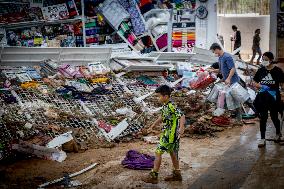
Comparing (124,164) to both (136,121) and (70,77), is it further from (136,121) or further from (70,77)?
(70,77)

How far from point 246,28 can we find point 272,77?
13.4 meters

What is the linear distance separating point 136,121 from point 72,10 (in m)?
6.49

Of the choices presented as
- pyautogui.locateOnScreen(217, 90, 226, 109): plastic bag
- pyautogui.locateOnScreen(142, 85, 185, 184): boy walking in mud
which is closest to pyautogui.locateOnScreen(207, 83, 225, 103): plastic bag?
pyautogui.locateOnScreen(217, 90, 226, 109): plastic bag

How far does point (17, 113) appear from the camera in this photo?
360 inches

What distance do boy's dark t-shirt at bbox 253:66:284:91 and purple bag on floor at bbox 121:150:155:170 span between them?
2.46 metres

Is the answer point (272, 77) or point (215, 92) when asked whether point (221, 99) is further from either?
point (272, 77)

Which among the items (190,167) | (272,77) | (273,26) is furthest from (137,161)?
(273,26)

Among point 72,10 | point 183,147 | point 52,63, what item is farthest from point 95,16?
point 183,147

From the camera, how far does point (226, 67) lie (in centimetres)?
995

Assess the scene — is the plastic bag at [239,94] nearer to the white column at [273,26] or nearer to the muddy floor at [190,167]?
the muddy floor at [190,167]

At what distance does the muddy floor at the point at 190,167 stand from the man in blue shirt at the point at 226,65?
5.12 ft

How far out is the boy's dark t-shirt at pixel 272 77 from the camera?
788 centimetres

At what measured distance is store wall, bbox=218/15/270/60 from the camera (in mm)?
20250

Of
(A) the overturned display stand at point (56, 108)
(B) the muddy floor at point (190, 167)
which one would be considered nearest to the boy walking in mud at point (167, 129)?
(B) the muddy floor at point (190, 167)
